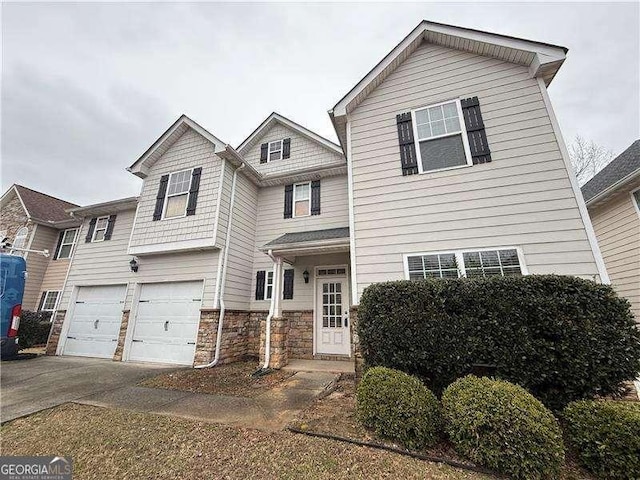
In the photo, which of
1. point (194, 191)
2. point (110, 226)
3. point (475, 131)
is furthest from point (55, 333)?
point (475, 131)

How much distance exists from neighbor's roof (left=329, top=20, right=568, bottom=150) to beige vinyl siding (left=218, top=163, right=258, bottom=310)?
13.0 feet

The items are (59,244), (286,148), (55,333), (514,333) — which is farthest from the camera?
(59,244)

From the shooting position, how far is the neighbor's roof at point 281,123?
393 inches

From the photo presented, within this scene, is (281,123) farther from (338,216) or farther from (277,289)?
(277,289)

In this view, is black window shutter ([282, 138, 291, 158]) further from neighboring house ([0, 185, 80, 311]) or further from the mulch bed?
neighboring house ([0, 185, 80, 311])

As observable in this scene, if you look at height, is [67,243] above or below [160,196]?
below

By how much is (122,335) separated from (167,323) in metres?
1.78

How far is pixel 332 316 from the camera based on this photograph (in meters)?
7.87

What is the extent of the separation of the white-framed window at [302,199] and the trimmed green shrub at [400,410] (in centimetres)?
655

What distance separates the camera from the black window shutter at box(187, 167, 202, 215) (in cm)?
826

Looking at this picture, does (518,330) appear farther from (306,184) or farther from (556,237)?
(306,184)

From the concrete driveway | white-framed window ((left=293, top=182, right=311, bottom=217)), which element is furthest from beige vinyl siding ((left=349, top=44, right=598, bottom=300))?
the concrete driveway

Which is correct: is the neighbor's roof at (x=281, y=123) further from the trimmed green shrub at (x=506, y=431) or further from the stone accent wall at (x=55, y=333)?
the stone accent wall at (x=55, y=333)

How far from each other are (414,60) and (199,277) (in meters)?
8.65
